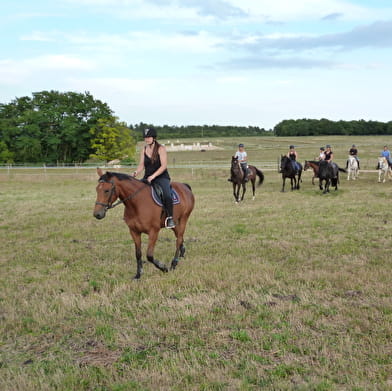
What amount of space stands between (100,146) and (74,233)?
136 feet

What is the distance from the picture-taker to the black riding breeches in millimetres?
7793

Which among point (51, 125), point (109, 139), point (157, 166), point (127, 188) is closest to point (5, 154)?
point (51, 125)

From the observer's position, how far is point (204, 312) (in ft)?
18.6

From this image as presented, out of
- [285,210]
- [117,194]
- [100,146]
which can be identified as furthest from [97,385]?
[100,146]

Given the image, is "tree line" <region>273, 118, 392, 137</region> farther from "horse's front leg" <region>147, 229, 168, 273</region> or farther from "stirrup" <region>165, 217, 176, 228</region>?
"horse's front leg" <region>147, 229, 168, 273</region>

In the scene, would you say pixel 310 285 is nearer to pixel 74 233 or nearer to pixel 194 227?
pixel 194 227

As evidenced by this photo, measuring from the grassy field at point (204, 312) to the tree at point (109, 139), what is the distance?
42025mm

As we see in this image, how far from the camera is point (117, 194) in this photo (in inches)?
290

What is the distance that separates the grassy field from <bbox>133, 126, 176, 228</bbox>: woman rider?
137 cm

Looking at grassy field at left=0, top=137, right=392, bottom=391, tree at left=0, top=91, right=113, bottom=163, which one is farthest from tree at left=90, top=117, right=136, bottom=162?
grassy field at left=0, top=137, right=392, bottom=391

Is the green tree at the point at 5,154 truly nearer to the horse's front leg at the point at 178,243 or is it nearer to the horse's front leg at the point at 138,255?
the horse's front leg at the point at 178,243

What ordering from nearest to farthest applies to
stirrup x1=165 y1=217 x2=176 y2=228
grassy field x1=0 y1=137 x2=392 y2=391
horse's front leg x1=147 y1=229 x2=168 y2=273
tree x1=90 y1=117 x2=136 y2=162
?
1. grassy field x1=0 y1=137 x2=392 y2=391
2. horse's front leg x1=147 y1=229 x2=168 y2=273
3. stirrup x1=165 y1=217 x2=176 y2=228
4. tree x1=90 y1=117 x2=136 y2=162

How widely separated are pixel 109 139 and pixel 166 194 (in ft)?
153

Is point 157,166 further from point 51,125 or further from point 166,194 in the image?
point 51,125
